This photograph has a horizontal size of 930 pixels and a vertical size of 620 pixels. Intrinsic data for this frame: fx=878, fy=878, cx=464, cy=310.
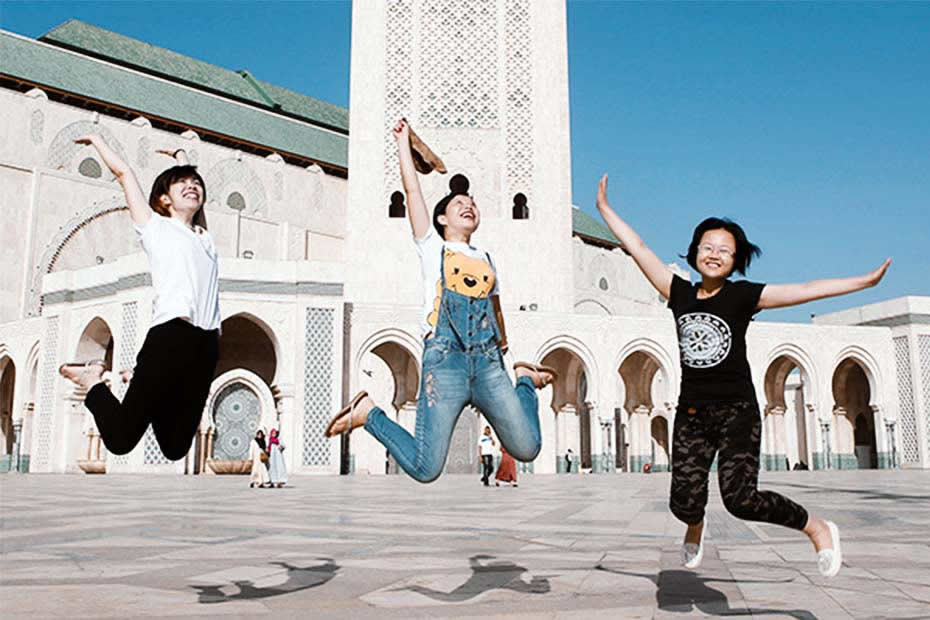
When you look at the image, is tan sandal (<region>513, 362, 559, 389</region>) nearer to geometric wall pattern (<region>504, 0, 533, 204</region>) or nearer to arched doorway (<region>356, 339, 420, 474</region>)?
arched doorway (<region>356, 339, 420, 474</region>)

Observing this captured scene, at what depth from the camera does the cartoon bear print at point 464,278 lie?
340 centimetres

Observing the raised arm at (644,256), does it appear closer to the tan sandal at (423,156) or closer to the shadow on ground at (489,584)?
the tan sandal at (423,156)

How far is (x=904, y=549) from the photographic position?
4.79m

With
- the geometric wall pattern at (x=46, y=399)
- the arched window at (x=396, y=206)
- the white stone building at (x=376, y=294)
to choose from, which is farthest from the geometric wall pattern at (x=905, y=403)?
the geometric wall pattern at (x=46, y=399)

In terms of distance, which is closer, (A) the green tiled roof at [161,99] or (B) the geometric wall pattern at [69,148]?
(B) the geometric wall pattern at [69,148]

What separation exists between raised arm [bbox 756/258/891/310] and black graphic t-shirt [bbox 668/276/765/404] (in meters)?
0.04

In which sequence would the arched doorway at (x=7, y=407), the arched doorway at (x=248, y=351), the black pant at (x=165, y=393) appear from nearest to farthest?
the black pant at (x=165, y=393), the arched doorway at (x=248, y=351), the arched doorway at (x=7, y=407)

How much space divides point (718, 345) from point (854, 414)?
2959 centimetres

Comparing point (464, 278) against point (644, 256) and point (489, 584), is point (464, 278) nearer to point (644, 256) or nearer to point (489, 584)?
point (644, 256)

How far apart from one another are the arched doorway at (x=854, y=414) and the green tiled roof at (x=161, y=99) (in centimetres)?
2183

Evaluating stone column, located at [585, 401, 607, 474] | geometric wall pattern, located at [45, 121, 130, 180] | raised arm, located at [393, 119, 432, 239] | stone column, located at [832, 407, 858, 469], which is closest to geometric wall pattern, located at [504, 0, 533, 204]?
stone column, located at [585, 401, 607, 474]

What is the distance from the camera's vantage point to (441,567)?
13.7 feet

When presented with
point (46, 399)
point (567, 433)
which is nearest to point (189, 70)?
point (46, 399)

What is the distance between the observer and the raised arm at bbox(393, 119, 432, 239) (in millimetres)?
3396
